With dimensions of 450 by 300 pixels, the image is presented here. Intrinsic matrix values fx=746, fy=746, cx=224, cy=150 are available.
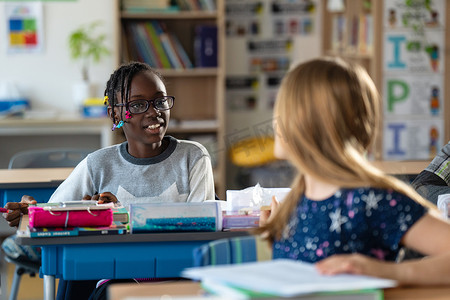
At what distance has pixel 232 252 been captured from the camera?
1447 millimetres

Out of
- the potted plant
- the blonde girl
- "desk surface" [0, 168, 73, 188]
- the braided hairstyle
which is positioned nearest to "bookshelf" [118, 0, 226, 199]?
the potted plant

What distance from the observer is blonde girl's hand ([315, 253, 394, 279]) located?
1128 mm

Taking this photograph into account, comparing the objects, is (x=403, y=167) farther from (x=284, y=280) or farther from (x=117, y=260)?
(x=284, y=280)

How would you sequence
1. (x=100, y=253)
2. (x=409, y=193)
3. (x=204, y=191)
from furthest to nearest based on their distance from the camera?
(x=204, y=191) → (x=100, y=253) → (x=409, y=193)

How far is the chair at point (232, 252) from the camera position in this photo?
142 centimetres

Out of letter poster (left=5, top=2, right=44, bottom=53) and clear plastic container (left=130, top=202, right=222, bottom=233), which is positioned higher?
letter poster (left=5, top=2, right=44, bottom=53)

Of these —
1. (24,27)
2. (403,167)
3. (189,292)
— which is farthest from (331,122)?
(24,27)

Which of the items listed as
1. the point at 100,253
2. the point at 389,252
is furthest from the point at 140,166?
the point at 389,252

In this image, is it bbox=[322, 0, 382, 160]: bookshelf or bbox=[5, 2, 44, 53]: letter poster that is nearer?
bbox=[5, 2, 44, 53]: letter poster

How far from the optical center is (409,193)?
128cm

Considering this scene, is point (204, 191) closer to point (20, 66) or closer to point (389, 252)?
point (389, 252)

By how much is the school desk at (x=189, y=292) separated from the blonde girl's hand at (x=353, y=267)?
0.04 metres

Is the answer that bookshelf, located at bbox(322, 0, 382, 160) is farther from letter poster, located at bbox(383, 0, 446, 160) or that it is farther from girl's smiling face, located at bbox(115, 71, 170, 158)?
girl's smiling face, located at bbox(115, 71, 170, 158)

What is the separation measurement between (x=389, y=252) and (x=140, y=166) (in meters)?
1.20
